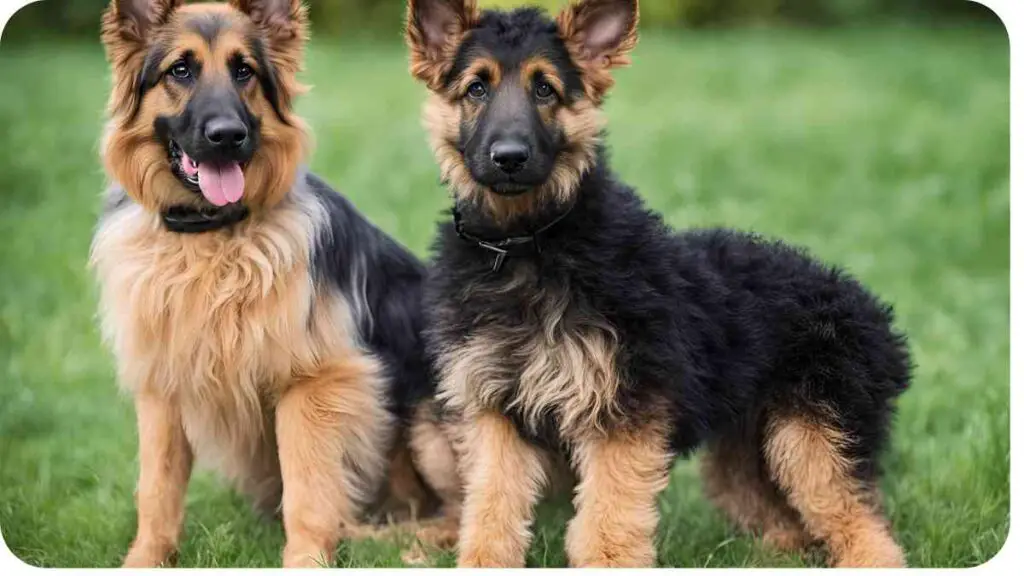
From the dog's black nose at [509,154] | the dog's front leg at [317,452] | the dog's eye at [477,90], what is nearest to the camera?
the dog's black nose at [509,154]

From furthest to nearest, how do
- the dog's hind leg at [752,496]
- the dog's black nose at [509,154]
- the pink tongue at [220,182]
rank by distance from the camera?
the dog's hind leg at [752,496] < the pink tongue at [220,182] < the dog's black nose at [509,154]

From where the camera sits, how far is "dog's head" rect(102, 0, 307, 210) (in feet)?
14.6

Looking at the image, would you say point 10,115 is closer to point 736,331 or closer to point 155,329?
point 155,329

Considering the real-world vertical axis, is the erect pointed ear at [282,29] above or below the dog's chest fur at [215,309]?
above

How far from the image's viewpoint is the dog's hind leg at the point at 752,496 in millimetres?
5086

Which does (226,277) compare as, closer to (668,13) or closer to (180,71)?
(180,71)

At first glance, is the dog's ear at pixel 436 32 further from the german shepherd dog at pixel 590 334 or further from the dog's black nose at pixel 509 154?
the dog's black nose at pixel 509 154

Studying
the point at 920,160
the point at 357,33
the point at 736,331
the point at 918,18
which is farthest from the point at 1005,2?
the point at 920,160

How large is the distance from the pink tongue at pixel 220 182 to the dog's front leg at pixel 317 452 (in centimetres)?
85

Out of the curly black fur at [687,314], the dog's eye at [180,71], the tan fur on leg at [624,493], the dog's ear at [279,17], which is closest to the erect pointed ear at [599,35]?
the curly black fur at [687,314]

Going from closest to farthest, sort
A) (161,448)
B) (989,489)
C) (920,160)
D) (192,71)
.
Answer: (192,71)
(161,448)
(989,489)
(920,160)

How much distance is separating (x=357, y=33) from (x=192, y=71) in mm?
1579

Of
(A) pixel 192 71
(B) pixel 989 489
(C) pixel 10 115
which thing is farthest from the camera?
(C) pixel 10 115

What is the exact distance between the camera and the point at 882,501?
4930 millimetres
